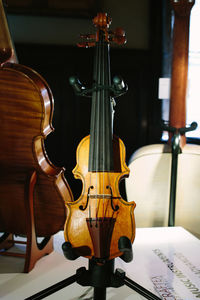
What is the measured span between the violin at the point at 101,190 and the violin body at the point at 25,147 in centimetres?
25

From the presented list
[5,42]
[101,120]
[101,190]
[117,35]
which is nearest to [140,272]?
[101,190]

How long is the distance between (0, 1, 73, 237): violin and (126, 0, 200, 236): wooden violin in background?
54 centimetres

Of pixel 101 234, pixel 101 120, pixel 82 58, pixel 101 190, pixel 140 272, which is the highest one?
pixel 82 58

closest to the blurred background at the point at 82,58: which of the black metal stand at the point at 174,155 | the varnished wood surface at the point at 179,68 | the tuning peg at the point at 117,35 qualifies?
the varnished wood surface at the point at 179,68

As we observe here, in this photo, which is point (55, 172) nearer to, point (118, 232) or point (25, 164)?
point (25, 164)

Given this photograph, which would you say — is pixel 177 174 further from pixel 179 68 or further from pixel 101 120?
pixel 101 120

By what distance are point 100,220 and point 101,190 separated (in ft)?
0.24

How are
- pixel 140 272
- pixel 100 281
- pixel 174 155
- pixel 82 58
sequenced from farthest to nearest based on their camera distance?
pixel 82 58 < pixel 174 155 < pixel 140 272 < pixel 100 281

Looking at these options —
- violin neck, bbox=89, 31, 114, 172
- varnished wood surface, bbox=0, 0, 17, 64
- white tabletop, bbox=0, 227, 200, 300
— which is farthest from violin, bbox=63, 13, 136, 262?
varnished wood surface, bbox=0, 0, 17, 64

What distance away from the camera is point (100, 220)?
729 millimetres

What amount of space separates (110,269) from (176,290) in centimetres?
23

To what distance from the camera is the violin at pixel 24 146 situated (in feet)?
3.23

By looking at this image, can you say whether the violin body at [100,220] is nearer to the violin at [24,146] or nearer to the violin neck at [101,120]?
the violin neck at [101,120]

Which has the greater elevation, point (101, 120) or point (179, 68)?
point (179, 68)
